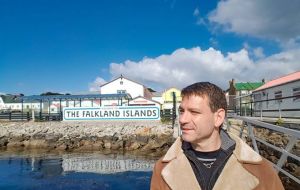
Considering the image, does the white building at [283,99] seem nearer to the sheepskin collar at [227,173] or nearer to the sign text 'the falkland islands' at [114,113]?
the sign text 'the falkland islands' at [114,113]

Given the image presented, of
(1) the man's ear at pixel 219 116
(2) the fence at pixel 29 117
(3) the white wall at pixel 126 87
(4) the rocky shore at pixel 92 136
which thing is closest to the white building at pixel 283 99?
(4) the rocky shore at pixel 92 136

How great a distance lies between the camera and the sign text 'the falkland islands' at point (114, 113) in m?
31.3

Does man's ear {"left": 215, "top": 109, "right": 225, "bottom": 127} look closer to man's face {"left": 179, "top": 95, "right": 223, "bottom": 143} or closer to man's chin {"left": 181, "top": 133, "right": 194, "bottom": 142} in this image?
man's face {"left": 179, "top": 95, "right": 223, "bottom": 143}

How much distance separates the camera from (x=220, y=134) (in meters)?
2.64

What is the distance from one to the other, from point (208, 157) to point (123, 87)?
6910cm

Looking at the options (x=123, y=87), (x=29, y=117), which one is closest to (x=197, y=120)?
(x=29, y=117)

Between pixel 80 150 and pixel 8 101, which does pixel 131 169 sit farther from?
pixel 8 101

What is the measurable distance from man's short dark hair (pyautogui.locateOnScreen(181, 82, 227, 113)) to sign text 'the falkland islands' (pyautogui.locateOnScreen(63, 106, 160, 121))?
93.3ft

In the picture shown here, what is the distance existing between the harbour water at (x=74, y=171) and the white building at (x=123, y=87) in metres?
46.6

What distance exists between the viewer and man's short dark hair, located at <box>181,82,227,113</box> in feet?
8.45

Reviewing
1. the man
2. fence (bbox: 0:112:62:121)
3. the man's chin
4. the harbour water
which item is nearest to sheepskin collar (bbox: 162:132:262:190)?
the man

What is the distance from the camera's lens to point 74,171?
17438mm

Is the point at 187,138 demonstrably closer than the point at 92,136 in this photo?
Yes

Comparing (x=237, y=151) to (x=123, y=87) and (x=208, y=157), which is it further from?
(x=123, y=87)
